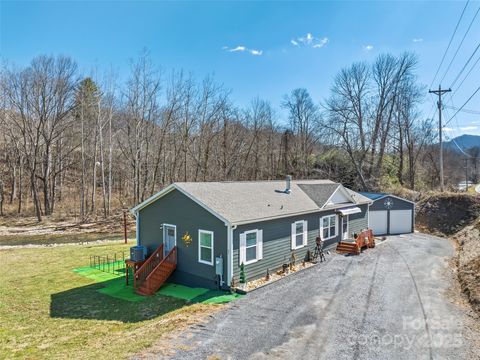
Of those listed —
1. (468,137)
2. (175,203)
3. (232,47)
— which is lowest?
(175,203)

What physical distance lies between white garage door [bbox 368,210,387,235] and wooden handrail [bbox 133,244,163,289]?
1568cm

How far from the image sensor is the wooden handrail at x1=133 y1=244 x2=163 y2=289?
12523 mm

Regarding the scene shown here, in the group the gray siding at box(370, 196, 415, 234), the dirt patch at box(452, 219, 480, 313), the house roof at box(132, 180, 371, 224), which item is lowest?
the dirt patch at box(452, 219, 480, 313)

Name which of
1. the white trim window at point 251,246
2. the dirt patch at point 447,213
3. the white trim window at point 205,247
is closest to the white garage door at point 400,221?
the dirt patch at point 447,213

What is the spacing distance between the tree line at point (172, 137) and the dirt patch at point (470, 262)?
14.2 m

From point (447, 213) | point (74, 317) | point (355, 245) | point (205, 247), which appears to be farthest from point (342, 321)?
point (447, 213)

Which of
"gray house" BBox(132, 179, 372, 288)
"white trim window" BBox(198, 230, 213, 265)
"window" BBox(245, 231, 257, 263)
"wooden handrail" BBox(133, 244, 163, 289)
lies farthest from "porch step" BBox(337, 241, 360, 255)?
"wooden handrail" BBox(133, 244, 163, 289)

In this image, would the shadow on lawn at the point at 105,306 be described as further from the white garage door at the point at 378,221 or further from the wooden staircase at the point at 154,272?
the white garage door at the point at 378,221

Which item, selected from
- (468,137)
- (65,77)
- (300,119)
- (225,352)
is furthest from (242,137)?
(468,137)

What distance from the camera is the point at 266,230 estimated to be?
1335cm

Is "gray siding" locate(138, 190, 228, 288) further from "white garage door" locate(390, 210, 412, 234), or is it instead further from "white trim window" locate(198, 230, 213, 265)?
"white garage door" locate(390, 210, 412, 234)

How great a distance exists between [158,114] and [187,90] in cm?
364

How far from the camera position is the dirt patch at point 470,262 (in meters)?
10.9

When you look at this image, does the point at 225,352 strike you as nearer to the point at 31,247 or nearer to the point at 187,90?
the point at 31,247
